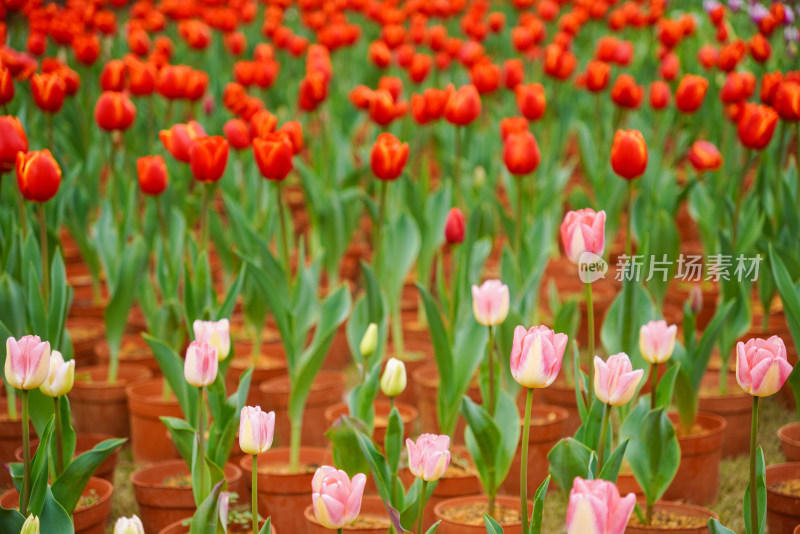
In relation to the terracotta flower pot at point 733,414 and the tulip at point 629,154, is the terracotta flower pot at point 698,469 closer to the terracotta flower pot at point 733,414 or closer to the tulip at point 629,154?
the terracotta flower pot at point 733,414

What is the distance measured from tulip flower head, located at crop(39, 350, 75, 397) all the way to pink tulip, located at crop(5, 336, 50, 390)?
83 millimetres

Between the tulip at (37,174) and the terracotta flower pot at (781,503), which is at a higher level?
the tulip at (37,174)

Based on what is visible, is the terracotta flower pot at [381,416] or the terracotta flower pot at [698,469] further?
the terracotta flower pot at [381,416]

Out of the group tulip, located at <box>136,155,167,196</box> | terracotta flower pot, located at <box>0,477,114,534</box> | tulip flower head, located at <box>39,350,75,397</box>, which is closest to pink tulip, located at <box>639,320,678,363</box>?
tulip flower head, located at <box>39,350,75,397</box>

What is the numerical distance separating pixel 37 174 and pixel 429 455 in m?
→ 1.20

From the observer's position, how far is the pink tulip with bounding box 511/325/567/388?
1.57 meters

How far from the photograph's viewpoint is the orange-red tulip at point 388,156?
8.57 ft

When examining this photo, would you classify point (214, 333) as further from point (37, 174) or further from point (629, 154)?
point (629, 154)

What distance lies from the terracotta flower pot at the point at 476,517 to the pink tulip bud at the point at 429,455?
1.31ft

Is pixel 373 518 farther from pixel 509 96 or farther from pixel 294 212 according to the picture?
pixel 509 96

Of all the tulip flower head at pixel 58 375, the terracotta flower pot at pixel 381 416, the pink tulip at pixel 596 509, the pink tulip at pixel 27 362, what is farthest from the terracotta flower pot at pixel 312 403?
the pink tulip at pixel 596 509

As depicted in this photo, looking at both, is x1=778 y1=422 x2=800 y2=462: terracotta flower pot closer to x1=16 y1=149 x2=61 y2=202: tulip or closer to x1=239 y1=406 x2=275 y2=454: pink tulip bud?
x1=239 y1=406 x2=275 y2=454: pink tulip bud

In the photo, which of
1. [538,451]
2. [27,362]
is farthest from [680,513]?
[27,362]

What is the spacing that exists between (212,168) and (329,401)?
751 millimetres
